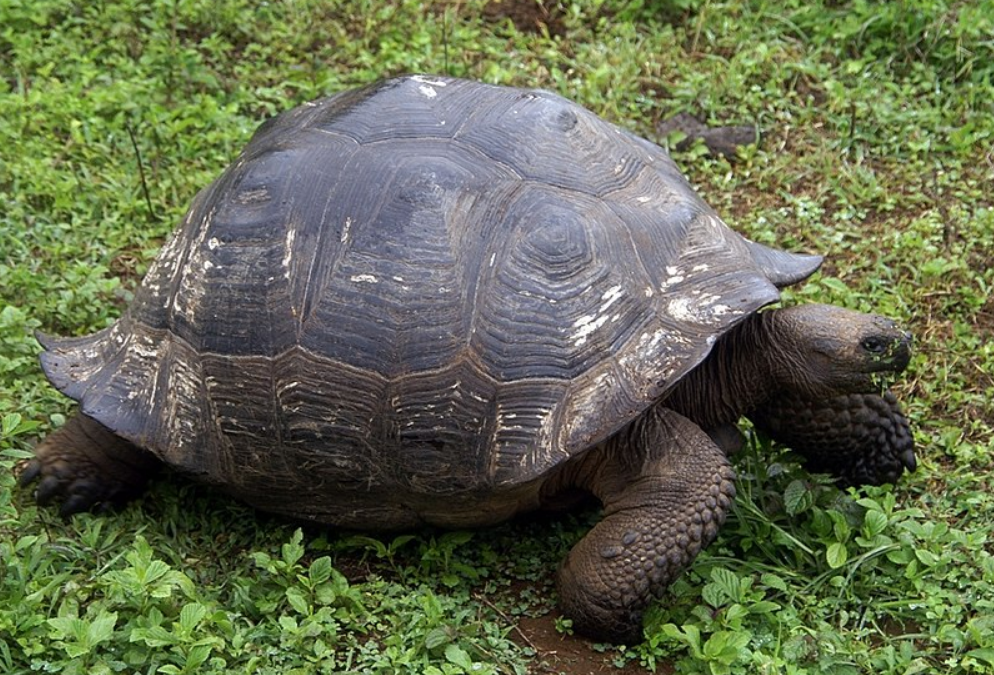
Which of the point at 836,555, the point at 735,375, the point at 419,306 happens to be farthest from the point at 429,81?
the point at 836,555

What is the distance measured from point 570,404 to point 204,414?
47.2 inches

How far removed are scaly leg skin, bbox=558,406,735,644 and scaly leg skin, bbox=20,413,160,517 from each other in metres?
1.54

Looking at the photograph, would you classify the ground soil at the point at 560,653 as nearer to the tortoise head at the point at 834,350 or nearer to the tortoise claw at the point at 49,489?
the tortoise head at the point at 834,350

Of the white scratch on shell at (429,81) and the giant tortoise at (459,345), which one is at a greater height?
the white scratch on shell at (429,81)

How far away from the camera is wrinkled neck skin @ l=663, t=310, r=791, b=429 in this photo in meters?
4.14

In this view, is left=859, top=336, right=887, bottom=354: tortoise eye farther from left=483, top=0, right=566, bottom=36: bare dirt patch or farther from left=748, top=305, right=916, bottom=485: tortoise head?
left=483, top=0, right=566, bottom=36: bare dirt patch

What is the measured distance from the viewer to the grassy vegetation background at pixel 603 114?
3.62m

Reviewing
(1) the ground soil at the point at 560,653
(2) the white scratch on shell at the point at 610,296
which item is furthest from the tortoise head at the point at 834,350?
(1) the ground soil at the point at 560,653

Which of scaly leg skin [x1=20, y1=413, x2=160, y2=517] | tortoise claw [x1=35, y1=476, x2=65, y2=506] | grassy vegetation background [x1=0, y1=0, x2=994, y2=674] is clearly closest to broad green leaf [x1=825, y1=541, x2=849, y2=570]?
grassy vegetation background [x1=0, y1=0, x2=994, y2=674]

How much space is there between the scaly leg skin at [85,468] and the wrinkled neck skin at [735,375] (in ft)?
6.10

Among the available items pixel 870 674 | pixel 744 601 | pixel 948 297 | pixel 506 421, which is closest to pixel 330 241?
pixel 506 421

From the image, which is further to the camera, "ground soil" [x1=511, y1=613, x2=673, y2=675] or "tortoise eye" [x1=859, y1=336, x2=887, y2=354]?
"tortoise eye" [x1=859, y1=336, x2=887, y2=354]

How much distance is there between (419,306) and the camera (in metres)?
3.71

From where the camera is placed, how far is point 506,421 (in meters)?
3.65
